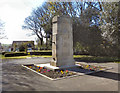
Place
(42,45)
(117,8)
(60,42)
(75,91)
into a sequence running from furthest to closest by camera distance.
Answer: (42,45), (117,8), (60,42), (75,91)

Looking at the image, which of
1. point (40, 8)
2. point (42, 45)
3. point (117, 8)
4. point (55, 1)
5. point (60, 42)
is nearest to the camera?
point (60, 42)

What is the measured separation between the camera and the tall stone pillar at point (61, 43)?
9.18 metres

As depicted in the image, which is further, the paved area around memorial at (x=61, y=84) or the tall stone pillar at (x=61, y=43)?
the tall stone pillar at (x=61, y=43)

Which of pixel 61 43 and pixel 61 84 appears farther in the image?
pixel 61 43

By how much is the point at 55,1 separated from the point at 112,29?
13602mm

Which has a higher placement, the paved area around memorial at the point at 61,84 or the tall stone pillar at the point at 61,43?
→ the tall stone pillar at the point at 61,43

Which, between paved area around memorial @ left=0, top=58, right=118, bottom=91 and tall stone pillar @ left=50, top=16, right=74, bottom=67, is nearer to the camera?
paved area around memorial @ left=0, top=58, right=118, bottom=91

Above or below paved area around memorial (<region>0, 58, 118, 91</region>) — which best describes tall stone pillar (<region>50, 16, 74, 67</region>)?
above

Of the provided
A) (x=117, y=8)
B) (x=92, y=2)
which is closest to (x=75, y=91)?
(x=117, y=8)

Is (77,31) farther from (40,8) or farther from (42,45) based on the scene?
(42,45)

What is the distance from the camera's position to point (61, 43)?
9352 millimetres

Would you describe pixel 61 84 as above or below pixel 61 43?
below

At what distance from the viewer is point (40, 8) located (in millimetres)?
39094

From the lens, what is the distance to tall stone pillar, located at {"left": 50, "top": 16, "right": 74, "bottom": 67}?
9180mm
